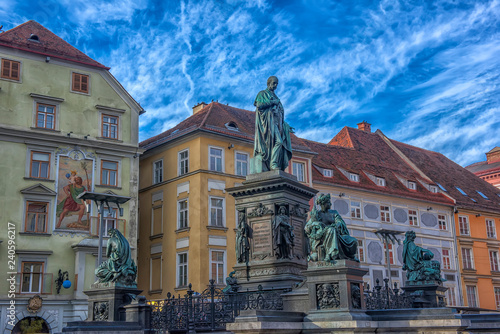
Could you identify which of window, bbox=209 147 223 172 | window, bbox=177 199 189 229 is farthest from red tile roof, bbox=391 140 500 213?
window, bbox=177 199 189 229

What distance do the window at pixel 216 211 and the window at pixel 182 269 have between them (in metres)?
2.38

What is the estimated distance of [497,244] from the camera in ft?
156

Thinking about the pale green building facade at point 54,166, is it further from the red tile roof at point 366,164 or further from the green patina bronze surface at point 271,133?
the red tile roof at point 366,164

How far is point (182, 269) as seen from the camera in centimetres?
3394

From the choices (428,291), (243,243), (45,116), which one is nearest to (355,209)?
(45,116)

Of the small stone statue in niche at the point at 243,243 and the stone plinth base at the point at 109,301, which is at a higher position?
the small stone statue in niche at the point at 243,243

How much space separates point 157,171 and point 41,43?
10.2 m

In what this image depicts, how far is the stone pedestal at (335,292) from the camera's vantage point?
11.0m

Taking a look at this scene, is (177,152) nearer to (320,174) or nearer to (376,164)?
(320,174)

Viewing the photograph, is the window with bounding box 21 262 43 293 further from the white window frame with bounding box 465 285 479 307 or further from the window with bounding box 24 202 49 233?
the white window frame with bounding box 465 285 479 307

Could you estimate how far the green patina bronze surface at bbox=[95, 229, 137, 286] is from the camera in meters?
15.5

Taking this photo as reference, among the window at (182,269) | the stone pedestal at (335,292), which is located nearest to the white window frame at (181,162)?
the window at (182,269)

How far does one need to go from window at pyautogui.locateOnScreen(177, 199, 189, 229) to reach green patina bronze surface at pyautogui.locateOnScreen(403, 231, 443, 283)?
63.1 ft

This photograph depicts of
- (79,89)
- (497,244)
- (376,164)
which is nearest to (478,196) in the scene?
(497,244)
